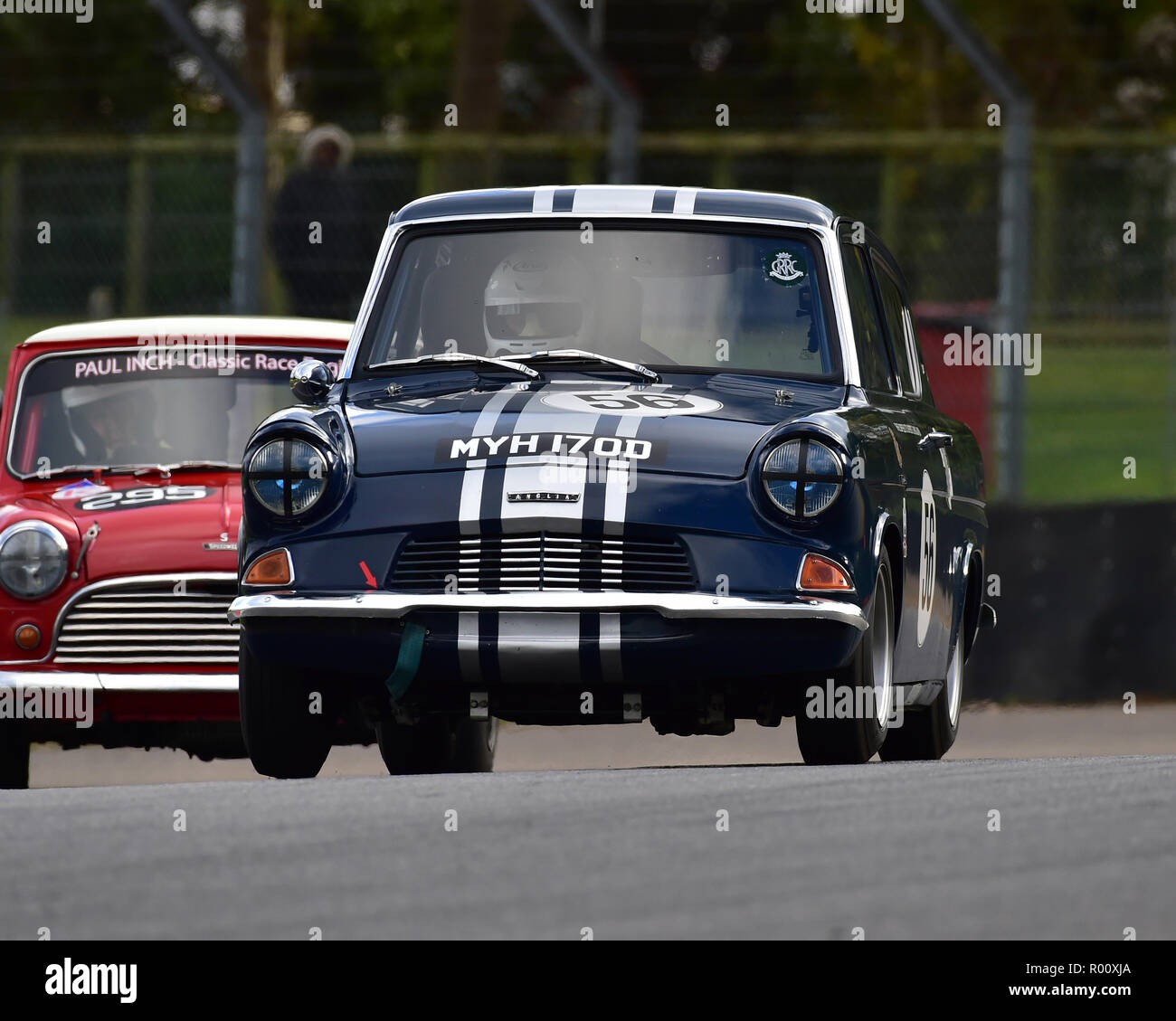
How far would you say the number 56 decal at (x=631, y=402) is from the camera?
7043 millimetres

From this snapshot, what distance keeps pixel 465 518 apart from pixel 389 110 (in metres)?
40.0

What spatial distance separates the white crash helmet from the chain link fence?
5200 millimetres

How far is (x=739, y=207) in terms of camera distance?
787 centimetres

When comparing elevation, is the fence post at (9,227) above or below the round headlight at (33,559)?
above

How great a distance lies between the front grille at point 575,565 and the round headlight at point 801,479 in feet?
0.97

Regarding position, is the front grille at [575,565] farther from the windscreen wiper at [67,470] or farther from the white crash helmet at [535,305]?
the windscreen wiper at [67,470]

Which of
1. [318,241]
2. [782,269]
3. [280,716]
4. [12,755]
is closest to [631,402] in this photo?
[782,269]

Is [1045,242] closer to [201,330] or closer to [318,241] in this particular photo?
[318,241]

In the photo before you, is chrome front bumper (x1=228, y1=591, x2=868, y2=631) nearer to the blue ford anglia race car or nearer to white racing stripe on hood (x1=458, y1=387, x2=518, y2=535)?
the blue ford anglia race car

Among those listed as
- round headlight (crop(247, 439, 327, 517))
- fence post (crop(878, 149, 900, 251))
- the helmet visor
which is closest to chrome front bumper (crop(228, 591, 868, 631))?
round headlight (crop(247, 439, 327, 517))

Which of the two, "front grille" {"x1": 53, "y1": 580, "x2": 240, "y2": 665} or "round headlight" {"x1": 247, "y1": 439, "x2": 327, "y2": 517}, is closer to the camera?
"round headlight" {"x1": 247, "y1": 439, "x2": 327, "y2": 517}

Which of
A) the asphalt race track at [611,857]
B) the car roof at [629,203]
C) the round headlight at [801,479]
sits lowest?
the asphalt race track at [611,857]

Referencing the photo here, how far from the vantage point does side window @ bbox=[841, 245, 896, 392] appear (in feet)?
25.6

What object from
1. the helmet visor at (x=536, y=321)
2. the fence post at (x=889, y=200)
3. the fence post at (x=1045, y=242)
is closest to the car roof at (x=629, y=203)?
the helmet visor at (x=536, y=321)
